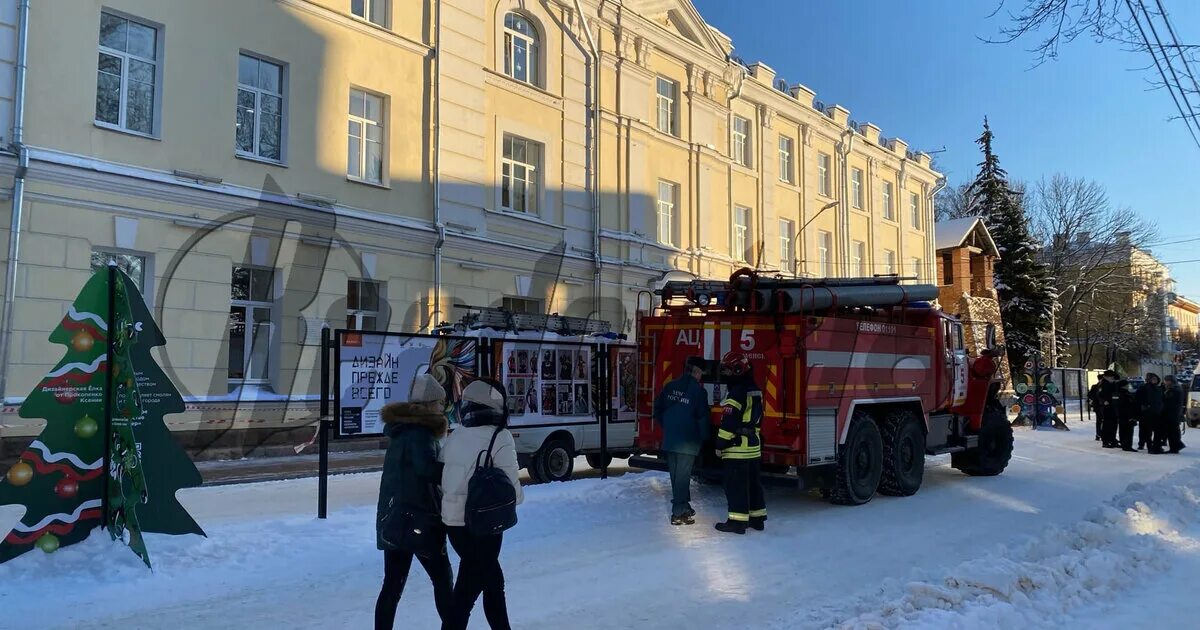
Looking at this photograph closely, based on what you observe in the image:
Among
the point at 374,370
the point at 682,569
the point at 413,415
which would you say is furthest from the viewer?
the point at 374,370

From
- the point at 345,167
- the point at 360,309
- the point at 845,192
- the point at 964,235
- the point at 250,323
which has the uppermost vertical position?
the point at 845,192

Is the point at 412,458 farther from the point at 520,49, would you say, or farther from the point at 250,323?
the point at 520,49

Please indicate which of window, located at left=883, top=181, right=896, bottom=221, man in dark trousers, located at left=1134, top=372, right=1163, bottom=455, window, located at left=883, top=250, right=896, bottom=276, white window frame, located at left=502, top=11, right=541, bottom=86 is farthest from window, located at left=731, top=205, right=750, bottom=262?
man in dark trousers, located at left=1134, top=372, right=1163, bottom=455

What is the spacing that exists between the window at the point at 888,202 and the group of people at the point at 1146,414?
20.8m

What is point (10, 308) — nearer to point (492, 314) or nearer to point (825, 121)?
point (492, 314)

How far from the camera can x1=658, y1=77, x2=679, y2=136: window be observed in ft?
88.2

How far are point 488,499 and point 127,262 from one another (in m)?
12.7

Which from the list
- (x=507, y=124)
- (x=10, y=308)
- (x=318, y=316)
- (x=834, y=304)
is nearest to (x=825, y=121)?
(x=507, y=124)

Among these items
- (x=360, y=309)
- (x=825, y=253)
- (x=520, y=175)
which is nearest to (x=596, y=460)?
(x=360, y=309)

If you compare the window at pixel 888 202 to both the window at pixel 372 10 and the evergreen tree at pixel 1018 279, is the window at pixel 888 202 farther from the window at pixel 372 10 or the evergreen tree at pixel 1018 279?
the window at pixel 372 10

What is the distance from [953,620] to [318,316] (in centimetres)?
1434

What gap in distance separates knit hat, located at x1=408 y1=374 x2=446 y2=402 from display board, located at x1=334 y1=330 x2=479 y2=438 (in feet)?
13.5

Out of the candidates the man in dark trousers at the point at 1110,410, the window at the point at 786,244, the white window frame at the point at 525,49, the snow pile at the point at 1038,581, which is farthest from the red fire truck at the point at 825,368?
the window at the point at 786,244

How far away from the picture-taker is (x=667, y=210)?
27.0 meters
